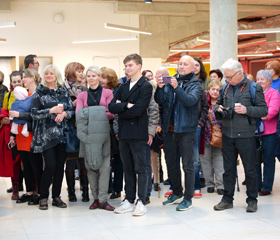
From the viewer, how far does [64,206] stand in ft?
17.5

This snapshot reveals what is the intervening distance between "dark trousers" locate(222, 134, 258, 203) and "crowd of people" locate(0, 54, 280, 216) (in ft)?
0.03

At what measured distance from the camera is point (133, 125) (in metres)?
4.90

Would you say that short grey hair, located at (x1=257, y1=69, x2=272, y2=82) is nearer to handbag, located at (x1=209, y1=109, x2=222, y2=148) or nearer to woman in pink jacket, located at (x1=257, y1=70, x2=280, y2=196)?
woman in pink jacket, located at (x1=257, y1=70, x2=280, y2=196)

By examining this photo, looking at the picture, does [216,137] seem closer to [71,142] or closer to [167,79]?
[167,79]

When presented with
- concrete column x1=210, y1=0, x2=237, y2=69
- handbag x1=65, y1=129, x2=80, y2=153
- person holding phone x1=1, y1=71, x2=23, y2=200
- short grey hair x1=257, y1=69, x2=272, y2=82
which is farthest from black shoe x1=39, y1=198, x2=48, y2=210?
concrete column x1=210, y1=0, x2=237, y2=69

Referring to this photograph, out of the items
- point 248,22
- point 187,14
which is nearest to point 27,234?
point 187,14

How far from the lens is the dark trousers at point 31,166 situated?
17.7ft

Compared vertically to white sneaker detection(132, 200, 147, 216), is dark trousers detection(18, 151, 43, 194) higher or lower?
higher

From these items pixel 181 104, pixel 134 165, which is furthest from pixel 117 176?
pixel 181 104

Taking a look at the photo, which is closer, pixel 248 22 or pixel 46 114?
pixel 46 114

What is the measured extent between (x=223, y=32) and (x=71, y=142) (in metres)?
5.12

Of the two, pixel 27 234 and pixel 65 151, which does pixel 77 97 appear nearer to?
pixel 65 151

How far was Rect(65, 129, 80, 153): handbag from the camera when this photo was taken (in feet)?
17.4

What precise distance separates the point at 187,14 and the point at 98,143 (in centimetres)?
1057
